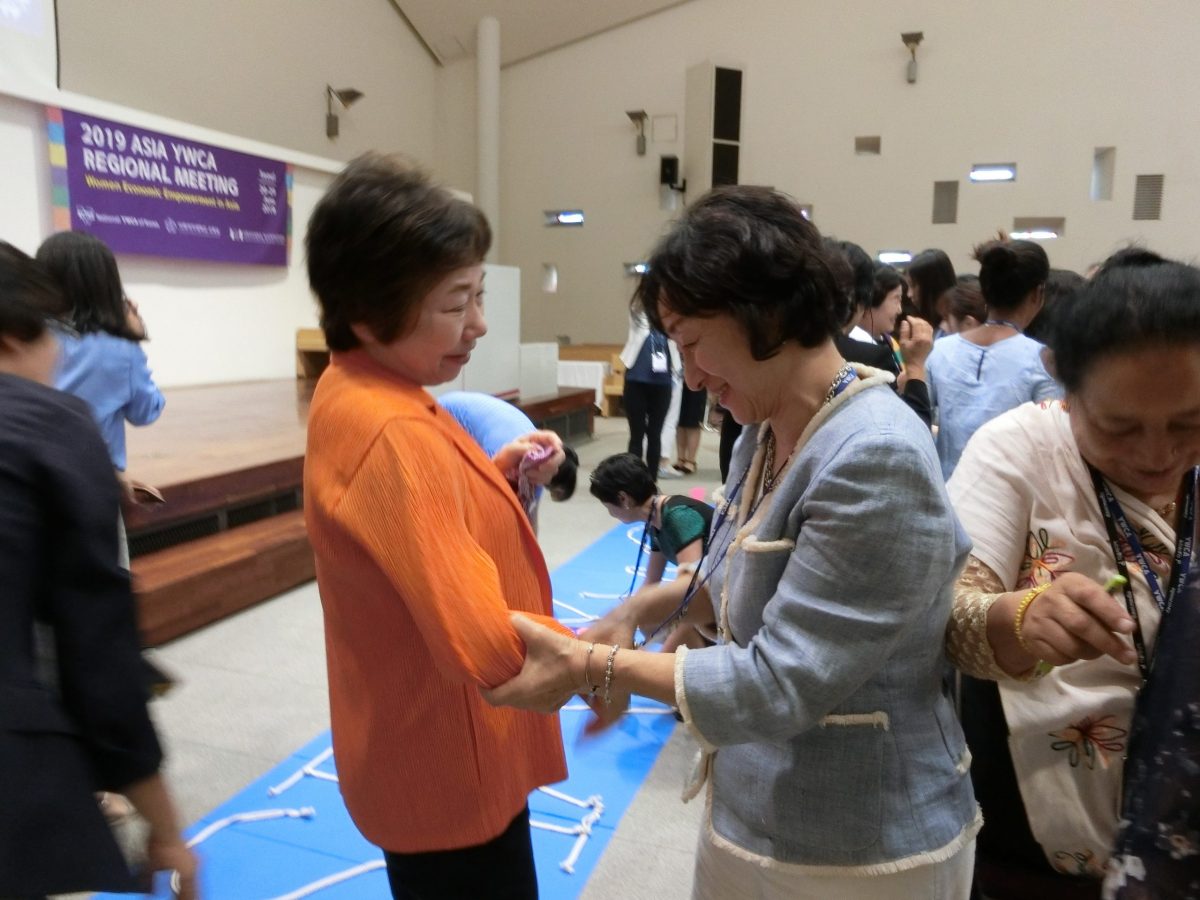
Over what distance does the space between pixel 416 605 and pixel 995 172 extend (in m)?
11.6

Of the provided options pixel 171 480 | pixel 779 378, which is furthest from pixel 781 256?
pixel 171 480

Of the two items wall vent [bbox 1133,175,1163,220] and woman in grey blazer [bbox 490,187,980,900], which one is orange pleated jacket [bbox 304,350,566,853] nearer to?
woman in grey blazer [bbox 490,187,980,900]

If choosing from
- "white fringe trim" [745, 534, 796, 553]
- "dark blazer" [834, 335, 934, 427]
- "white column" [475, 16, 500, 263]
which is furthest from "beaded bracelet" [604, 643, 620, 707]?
"white column" [475, 16, 500, 263]

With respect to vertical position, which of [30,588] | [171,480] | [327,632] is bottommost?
[171,480]

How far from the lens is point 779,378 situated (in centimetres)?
98

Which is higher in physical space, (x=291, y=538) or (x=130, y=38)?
(x=130, y=38)

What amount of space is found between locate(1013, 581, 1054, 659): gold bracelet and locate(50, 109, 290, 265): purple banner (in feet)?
24.4

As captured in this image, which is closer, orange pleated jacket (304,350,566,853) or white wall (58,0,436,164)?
orange pleated jacket (304,350,566,853)

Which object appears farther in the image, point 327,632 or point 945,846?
point 327,632

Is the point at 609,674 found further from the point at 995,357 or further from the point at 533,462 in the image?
the point at 995,357

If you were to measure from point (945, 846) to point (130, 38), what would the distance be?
883 centimetres

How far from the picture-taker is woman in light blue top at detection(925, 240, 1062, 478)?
260cm

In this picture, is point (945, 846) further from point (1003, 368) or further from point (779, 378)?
point (1003, 368)

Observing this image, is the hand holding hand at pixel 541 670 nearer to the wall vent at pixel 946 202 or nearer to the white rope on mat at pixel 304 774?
the white rope on mat at pixel 304 774
